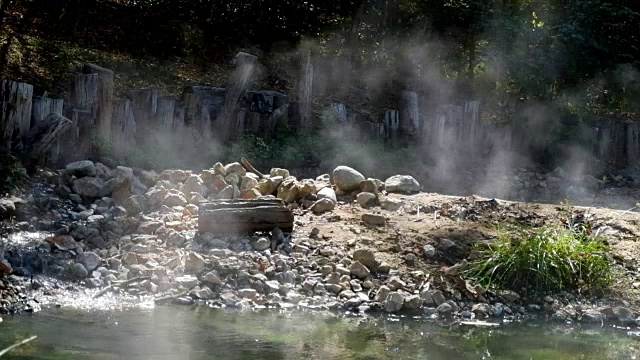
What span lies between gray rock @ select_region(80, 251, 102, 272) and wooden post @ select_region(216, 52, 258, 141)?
15.0ft

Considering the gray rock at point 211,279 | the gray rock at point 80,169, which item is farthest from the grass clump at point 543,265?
the gray rock at point 80,169

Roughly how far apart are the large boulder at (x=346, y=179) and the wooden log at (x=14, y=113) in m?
4.01

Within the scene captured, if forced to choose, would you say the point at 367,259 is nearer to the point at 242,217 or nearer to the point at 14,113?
the point at 242,217

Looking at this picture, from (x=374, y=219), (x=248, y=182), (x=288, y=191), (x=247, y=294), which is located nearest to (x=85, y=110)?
(x=248, y=182)

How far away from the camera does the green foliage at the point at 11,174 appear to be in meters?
11.1

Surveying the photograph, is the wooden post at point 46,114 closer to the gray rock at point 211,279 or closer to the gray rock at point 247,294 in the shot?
the gray rock at point 211,279

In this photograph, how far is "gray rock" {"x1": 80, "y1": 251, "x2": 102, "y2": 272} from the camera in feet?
32.4

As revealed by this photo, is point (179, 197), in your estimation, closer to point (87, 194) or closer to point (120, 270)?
point (87, 194)

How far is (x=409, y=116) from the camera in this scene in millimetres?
16266

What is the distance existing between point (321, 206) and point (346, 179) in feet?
2.50

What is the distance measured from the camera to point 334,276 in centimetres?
1022

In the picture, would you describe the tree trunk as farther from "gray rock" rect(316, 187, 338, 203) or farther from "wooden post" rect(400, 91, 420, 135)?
"wooden post" rect(400, 91, 420, 135)

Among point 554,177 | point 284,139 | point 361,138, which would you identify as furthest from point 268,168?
point 554,177

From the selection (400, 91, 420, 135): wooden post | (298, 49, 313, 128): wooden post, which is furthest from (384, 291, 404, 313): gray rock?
(400, 91, 420, 135): wooden post
